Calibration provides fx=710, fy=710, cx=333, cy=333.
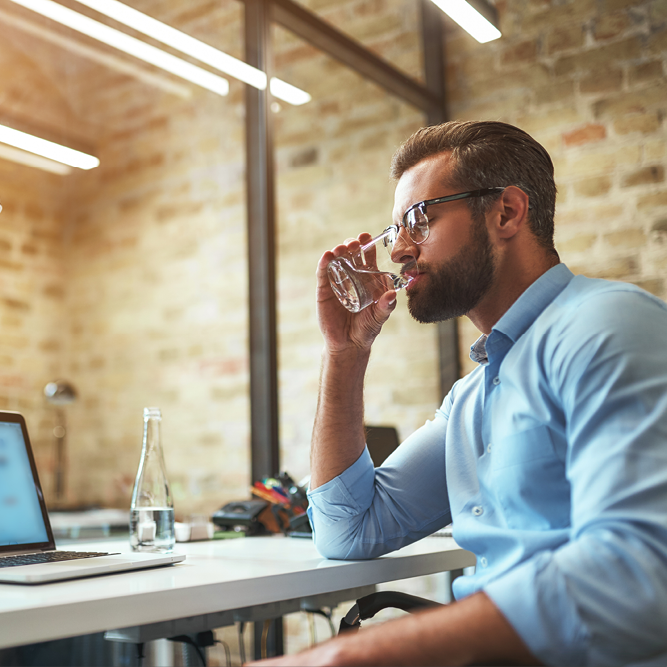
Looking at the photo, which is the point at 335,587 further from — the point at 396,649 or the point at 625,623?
the point at 625,623

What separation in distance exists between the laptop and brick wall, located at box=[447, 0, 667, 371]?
7.82 feet

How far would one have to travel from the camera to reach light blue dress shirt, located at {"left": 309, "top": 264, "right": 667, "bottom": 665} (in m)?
0.71

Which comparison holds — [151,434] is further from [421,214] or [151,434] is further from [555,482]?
[555,482]

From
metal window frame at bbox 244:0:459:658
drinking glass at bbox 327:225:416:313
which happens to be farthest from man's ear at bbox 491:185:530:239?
metal window frame at bbox 244:0:459:658

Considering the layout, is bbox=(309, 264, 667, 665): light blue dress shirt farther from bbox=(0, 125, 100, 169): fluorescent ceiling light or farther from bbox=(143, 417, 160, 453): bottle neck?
bbox=(0, 125, 100, 169): fluorescent ceiling light

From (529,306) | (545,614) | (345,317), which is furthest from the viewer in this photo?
(345,317)

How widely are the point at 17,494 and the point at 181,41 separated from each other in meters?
2.19

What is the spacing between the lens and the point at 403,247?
1.29 m

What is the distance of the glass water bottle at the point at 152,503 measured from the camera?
1.36 metres

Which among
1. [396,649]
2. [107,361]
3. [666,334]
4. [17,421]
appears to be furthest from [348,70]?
[396,649]

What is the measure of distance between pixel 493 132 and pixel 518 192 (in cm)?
12

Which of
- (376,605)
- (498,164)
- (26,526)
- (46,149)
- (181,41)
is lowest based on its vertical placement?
(376,605)

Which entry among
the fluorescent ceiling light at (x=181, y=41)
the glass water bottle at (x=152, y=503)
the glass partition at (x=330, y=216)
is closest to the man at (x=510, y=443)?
the glass water bottle at (x=152, y=503)

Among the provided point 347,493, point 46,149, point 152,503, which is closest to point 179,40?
point 46,149
